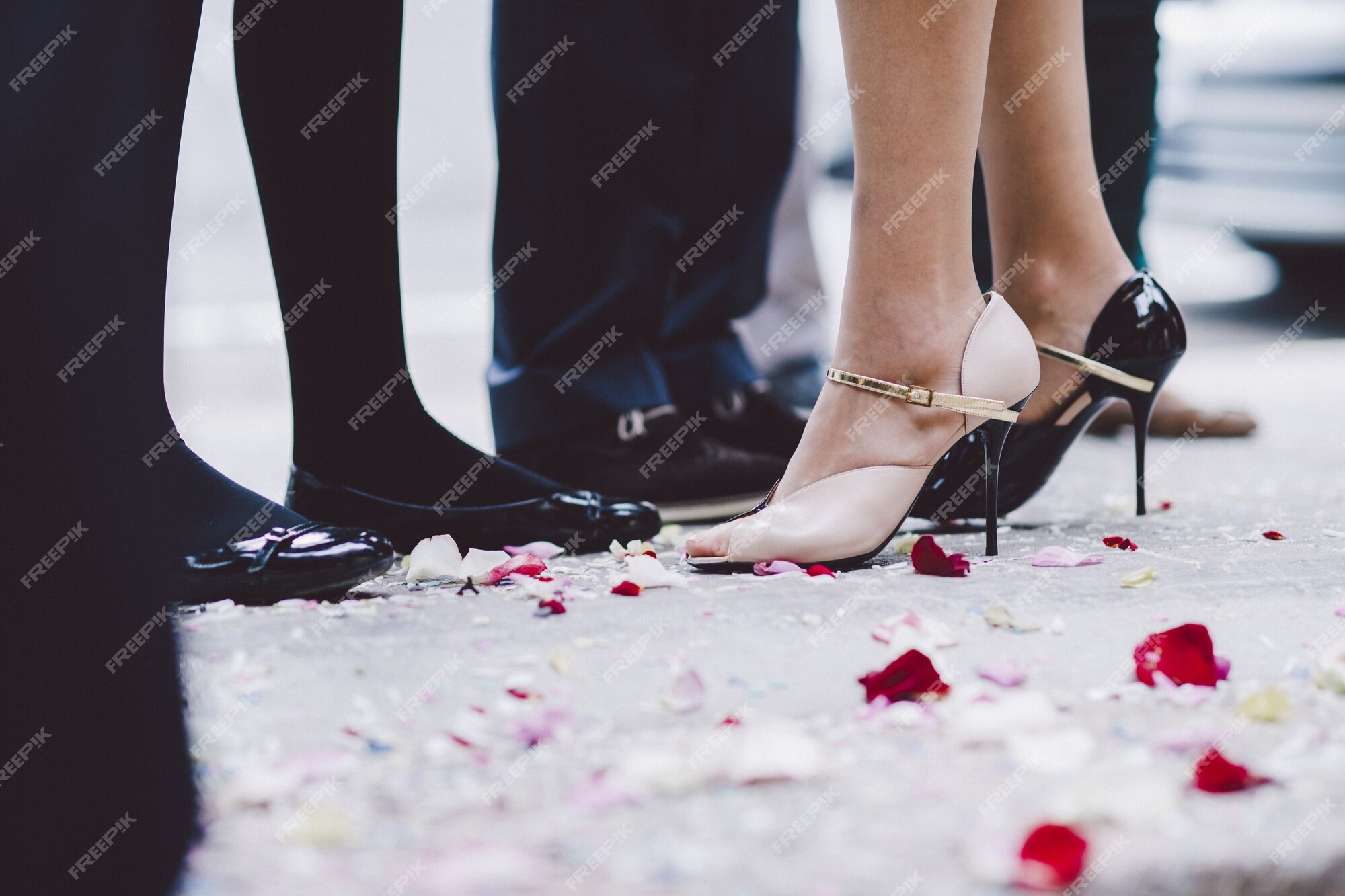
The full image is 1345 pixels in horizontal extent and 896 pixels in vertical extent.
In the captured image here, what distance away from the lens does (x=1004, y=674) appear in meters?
0.57

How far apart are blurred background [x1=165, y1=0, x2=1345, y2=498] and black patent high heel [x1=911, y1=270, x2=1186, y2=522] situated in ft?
2.17

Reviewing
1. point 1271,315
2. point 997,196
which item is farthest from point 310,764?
point 1271,315

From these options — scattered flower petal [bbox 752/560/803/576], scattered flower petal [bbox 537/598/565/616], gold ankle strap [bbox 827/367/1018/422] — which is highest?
gold ankle strap [bbox 827/367/1018/422]

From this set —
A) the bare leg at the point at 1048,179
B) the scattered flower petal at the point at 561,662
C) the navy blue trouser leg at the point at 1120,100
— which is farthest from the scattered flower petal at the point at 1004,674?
the navy blue trouser leg at the point at 1120,100

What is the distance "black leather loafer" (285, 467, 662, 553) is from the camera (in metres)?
0.91

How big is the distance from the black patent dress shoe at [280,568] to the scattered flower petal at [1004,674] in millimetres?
398

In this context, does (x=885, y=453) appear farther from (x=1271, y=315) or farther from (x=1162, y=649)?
(x=1271, y=315)

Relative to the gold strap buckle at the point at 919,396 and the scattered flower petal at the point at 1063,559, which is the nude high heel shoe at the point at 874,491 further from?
the scattered flower petal at the point at 1063,559

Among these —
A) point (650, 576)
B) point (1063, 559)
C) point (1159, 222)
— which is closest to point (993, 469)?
point (1063, 559)

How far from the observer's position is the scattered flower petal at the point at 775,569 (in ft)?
2.51

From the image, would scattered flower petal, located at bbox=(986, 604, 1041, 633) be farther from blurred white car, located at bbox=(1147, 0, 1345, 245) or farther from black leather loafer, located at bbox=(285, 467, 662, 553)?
blurred white car, located at bbox=(1147, 0, 1345, 245)

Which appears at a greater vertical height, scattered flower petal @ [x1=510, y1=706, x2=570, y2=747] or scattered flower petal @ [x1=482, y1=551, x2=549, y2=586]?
scattered flower petal @ [x1=510, y1=706, x2=570, y2=747]

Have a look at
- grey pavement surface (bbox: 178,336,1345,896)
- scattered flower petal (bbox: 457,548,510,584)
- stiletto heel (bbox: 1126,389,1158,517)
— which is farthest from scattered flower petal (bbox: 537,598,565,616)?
stiletto heel (bbox: 1126,389,1158,517)

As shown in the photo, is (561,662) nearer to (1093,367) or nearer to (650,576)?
(650,576)
